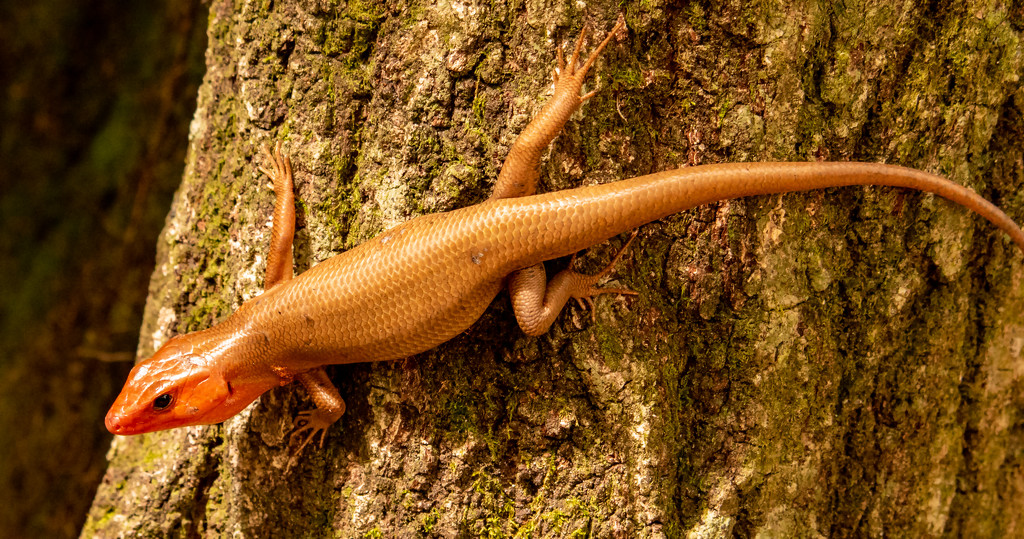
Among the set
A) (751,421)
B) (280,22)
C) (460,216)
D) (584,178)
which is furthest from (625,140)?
(280,22)

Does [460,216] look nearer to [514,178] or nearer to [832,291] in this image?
[514,178]

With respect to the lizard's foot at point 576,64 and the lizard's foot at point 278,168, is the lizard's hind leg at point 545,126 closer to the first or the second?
the lizard's foot at point 576,64

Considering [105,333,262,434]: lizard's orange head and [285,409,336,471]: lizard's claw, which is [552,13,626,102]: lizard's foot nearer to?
[285,409,336,471]: lizard's claw

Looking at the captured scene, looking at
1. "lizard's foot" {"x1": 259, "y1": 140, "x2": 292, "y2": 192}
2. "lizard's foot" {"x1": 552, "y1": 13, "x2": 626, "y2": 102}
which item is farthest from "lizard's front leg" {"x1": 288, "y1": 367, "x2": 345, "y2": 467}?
"lizard's foot" {"x1": 552, "y1": 13, "x2": 626, "y2": 102}

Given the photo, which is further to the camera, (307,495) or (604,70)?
(307,495)

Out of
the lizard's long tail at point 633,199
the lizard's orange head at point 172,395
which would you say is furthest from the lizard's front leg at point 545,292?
the lizard's orange head at point 172,395

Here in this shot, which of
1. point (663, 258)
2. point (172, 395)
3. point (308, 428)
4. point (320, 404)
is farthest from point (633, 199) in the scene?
point (172, 395)

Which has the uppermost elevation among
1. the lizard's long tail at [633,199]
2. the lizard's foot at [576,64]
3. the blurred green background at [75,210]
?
the lizard's foot at [576,64]
